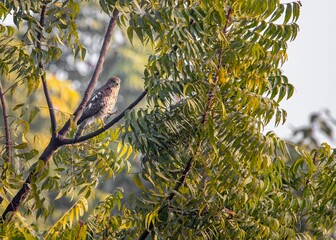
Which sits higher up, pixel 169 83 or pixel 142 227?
pixel 169 83

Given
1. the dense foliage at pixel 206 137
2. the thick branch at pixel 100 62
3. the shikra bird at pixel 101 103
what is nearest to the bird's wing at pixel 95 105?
the shikra bird at pixel 101 103

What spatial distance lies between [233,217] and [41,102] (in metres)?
18.0

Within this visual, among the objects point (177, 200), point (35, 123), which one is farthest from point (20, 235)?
point (35, 123)

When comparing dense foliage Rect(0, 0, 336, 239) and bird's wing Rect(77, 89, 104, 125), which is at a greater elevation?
bird's wing Rect(77, 89, 104, 125)

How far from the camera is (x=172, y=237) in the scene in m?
5.29

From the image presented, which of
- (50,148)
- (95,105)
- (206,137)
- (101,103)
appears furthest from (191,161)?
(101,103)

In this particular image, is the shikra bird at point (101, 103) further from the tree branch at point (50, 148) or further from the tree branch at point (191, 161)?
the tree branch at point (191, 161)

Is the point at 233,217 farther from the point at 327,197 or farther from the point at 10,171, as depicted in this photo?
the point at 10,171

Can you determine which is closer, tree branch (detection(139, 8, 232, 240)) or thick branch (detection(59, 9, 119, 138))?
tree branch (detection(139, 8, 232, 240))

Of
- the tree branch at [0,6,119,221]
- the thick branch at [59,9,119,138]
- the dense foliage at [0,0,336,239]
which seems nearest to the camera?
the dense foliage at [0,0,336,239]

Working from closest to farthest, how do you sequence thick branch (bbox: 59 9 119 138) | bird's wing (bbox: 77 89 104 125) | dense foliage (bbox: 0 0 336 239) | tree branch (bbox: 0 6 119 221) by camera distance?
1. dense foliage (bbox: 0 0 336 239)
2. tree branch (bbox: 0 6 119 221)
3. thick branch (bbox: 59 9 119 138)
4. bird's wing (bbox: 77 89 104 125)

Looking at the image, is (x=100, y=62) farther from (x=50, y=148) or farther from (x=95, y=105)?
(x=95, y=105)

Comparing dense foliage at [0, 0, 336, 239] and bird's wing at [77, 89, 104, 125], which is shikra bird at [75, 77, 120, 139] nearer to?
bird's wing at [77, 89, 104, 125]

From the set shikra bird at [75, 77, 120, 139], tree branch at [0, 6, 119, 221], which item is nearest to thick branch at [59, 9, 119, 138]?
tree branch at [0, 6, 119, 221]
